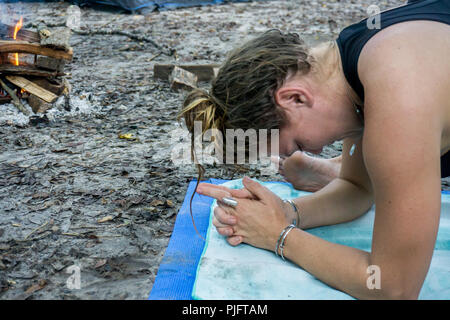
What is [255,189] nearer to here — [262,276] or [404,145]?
[262,276]

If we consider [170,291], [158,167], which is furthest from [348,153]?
[158,167]

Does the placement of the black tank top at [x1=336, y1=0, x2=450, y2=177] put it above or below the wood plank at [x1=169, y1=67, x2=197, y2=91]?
above

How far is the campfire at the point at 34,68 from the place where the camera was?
4.01 m

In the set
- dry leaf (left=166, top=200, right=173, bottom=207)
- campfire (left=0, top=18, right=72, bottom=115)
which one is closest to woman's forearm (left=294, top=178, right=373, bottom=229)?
dry leaf (left=166, top=200, right=173, bottom=207)

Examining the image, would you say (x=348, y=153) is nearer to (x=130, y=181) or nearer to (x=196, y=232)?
(x=196, y=232)

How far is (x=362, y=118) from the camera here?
173 cm

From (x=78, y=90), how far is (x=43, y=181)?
1.90 metres

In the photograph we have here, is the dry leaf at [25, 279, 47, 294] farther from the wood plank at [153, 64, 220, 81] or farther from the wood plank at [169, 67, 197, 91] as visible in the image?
the wood plank at [153, 64, 220, 81]

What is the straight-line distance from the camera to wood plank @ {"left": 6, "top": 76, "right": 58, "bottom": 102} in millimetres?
4102

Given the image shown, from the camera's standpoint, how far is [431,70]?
1.43 metres

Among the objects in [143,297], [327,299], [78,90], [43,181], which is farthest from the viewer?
[78,90]

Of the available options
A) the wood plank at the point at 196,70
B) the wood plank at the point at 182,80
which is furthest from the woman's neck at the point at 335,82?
the wood plank at the point at 196,70

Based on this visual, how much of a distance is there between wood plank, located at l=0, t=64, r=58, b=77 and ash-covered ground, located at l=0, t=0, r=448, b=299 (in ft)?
1.08

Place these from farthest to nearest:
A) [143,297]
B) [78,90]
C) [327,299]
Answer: [78,90] < [143,297] < [327,299]
